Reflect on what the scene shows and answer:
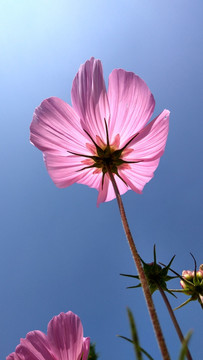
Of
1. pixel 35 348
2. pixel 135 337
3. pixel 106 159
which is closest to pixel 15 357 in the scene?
pixel 35 348

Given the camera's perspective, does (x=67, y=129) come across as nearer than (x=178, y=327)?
No

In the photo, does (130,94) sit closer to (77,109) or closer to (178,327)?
(77,109)

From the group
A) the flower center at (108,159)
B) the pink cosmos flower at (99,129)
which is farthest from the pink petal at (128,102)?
the flower center at (108,159)

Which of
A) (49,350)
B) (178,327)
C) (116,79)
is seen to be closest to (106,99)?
(116,79)

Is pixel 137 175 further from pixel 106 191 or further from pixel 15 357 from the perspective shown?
pixel 15 357

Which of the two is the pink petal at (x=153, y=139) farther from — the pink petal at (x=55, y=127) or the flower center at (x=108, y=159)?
the pink petal at (x=55, y=127)
